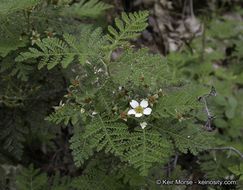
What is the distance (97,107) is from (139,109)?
0.28 m

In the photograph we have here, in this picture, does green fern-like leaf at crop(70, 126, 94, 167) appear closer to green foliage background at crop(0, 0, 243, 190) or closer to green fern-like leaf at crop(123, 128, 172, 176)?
green foliage background at crop(0, 0, 243, 190)

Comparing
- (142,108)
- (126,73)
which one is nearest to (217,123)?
(142,108)

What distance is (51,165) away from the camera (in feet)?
9.34

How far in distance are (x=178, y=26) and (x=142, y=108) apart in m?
3.27

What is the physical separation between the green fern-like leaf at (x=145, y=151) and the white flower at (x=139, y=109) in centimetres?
12

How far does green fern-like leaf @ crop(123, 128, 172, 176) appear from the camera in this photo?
1.43 metres

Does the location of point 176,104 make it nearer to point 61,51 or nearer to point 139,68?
point 139,68

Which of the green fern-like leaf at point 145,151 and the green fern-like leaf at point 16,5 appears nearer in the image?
the green fern-like leaf at point 145,151

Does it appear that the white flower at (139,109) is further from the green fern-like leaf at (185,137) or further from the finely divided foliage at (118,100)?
the green fern-like leaf at (185,137)

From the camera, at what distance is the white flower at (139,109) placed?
5.06ft

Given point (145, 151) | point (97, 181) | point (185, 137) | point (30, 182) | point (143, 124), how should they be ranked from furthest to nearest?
1. point (30, 182)
2. point (97, 181)
3. point (185, 137)
4. point (143, 124)
5. point (145, 151)

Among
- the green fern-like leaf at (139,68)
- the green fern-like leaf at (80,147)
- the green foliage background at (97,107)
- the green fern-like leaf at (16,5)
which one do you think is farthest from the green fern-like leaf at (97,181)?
the green fern-like leaf at (16,5)

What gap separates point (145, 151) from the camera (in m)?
1.47

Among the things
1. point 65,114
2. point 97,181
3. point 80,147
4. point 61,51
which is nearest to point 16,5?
point 61,51
